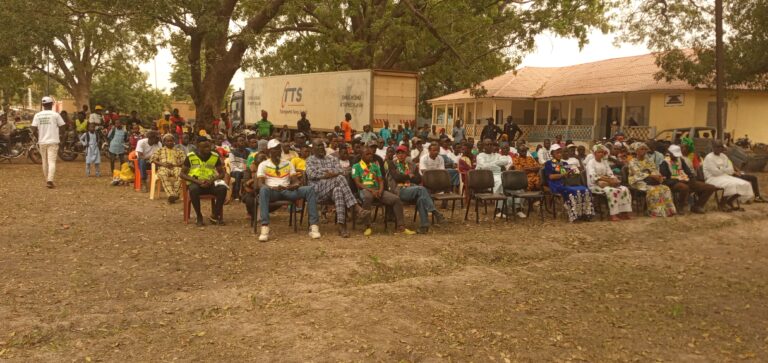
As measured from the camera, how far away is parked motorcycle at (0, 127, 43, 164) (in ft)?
57.0

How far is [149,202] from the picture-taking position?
36.1 feet

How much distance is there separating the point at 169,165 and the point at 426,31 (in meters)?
12.6

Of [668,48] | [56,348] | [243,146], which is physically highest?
[668,48]

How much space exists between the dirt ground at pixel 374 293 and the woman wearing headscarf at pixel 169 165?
141 cm

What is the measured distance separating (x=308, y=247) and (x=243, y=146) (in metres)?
3.95

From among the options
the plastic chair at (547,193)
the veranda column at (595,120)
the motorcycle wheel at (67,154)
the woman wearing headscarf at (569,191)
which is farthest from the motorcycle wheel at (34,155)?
the veranda column at (595,120)

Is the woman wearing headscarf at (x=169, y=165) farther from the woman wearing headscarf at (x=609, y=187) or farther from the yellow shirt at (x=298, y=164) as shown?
the woman wearing headscarf at (x=609, y=187)

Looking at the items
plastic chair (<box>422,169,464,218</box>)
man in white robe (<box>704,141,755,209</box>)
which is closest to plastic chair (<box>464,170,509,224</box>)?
plastic chair (<box>422,169,464,218</box>)

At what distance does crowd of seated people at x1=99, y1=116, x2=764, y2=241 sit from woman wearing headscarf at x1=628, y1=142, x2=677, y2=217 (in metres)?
0.02

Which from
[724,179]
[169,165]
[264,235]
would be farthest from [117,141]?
[724,179]

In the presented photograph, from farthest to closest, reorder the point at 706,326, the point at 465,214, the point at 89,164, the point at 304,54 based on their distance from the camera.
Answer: the point at 304,54, the point at 89,164, the point at 465,214, the point at 706,326

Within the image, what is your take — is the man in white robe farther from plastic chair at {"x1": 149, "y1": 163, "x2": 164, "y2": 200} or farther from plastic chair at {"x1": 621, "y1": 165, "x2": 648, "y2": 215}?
plastic chair at {"x1": 149, "y1": 163, "x2": 164, "y2": 200}

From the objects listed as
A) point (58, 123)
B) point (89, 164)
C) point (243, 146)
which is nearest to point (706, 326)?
point (243, 146)

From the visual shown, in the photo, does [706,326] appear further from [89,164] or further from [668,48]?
[668,48]
